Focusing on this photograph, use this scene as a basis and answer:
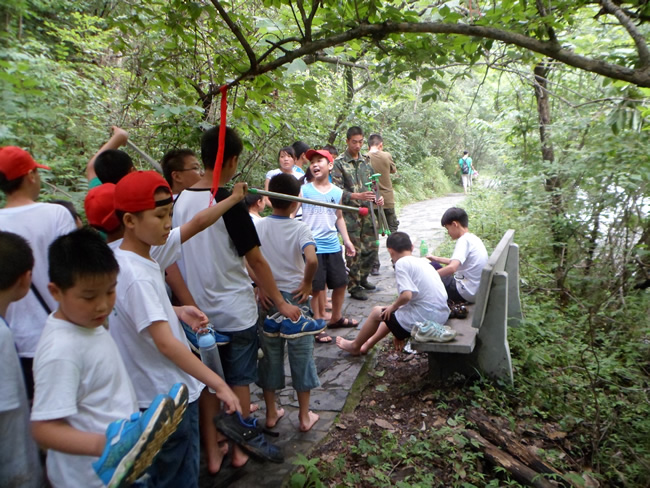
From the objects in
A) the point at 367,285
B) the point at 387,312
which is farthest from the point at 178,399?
the point at 367,285

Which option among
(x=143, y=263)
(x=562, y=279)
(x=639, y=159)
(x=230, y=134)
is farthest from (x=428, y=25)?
(x=562, y=279)

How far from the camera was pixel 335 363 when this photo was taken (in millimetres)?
4234

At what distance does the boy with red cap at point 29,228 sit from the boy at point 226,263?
25.4 inches

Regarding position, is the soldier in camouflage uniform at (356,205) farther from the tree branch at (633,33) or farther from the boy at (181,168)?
the tree branch at (633,33)

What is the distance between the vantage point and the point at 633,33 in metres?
2.23

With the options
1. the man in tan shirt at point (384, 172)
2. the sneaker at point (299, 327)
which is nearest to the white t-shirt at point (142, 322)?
the sneaker at point (299, 327)

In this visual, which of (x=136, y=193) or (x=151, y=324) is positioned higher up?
(x=136, y=193)

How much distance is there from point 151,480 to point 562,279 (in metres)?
5.21

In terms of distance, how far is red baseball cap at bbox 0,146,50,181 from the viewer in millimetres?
2205

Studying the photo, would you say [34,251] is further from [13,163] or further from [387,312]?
[387,312]

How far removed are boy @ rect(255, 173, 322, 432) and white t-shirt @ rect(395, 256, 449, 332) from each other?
0.91 m

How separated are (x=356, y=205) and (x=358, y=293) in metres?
1.18

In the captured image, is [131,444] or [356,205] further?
[356,205]

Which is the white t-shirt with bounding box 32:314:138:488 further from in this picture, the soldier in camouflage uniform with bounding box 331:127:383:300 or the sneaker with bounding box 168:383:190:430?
the soldier in camouflage uniform with bounding box 331:127:383:300
